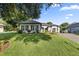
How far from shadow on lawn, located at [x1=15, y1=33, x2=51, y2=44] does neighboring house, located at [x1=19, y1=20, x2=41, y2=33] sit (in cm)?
6

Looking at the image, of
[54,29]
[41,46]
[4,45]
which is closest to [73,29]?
[54,29]

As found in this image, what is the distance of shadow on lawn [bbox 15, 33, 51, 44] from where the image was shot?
285 centimetres

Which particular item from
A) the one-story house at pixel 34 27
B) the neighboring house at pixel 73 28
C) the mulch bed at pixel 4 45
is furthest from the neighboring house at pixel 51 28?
the mulch bed at pixel 4 45

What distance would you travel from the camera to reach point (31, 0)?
112 inches

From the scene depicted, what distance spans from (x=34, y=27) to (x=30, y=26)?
52 mm

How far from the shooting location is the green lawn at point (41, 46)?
280 cm

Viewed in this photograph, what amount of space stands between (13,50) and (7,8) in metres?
0.54

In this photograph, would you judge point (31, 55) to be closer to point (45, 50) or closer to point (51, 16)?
point (45, 50)

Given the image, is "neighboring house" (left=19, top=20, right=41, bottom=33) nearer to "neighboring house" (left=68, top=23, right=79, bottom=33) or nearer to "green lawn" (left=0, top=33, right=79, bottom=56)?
"green lawn" (left=0, top=33, right=79, bottom=56)

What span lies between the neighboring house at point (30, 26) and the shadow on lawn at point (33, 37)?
0.06 m

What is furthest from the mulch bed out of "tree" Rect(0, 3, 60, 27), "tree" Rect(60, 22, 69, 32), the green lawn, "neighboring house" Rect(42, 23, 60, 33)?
"tree" Rect(60, 22, 69, 32)

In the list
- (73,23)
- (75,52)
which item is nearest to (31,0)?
(73,23)

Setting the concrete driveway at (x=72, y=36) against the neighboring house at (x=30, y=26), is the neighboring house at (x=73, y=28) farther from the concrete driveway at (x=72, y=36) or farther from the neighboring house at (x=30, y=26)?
the neighboring house at (x=30, y=26)

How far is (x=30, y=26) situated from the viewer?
285 centimetres
